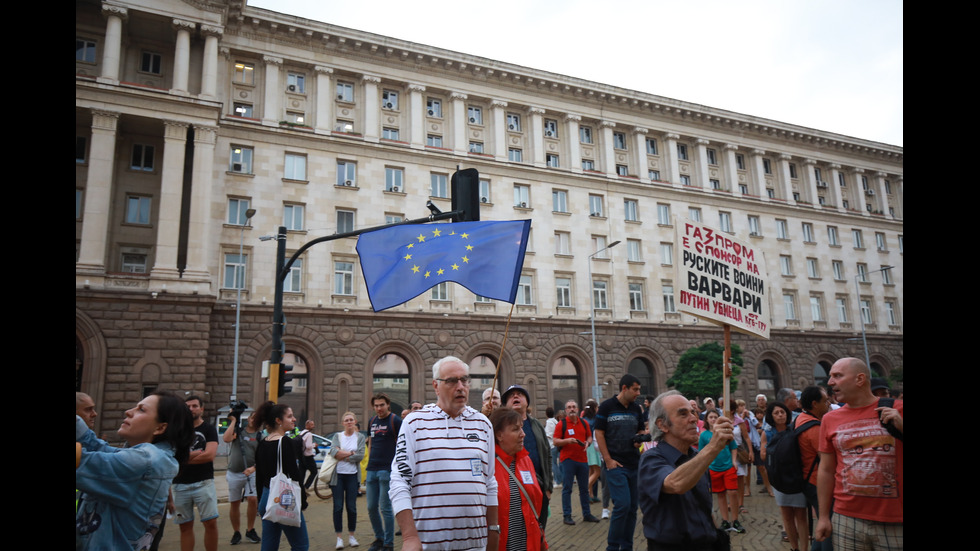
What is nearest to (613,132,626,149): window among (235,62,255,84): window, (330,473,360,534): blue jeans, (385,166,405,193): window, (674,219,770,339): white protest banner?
(385,166,405,193): window

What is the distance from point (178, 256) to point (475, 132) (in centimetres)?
1694

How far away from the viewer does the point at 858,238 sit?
44.8m

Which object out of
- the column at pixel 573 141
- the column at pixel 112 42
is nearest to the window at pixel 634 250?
the column at pixel 573 141

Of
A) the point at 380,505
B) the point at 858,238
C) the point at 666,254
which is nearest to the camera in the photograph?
the point at 380,505

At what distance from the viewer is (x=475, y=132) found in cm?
3441

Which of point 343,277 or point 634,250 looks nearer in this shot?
→ point 343,277

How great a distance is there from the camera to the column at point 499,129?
34.1 m

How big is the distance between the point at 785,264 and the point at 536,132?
19.9m

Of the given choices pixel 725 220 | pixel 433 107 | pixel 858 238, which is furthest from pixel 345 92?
pixel 858 238

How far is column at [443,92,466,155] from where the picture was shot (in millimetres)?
33188

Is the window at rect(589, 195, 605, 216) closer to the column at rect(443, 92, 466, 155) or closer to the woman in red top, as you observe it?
the column at rect(443, 92, 466, 155)

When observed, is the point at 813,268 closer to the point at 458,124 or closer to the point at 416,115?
the point at 458,124

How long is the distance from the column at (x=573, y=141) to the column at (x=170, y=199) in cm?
2082
